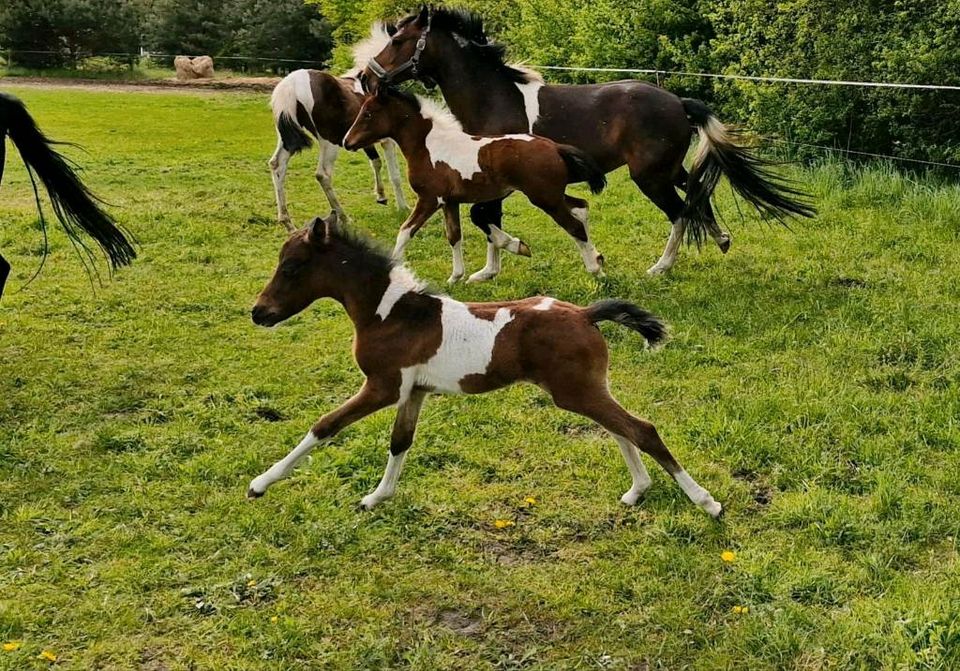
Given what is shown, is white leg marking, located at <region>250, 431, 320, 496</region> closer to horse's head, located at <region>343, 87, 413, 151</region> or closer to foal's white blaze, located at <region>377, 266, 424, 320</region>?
foal's white blaze, located at <region>377, 266, 424, 320</region>

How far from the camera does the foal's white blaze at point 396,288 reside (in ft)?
11.4

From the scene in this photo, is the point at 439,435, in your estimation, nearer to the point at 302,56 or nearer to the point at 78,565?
the point at 78,565

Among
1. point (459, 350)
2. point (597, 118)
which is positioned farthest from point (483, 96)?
point (459, 350)

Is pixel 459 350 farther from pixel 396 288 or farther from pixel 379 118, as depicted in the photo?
pixel 379 118

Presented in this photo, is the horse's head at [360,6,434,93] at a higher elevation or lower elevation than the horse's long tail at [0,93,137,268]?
higher

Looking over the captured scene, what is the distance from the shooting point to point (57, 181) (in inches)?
205

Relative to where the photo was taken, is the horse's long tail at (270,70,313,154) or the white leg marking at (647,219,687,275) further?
the horse's long tail at (270,70,313,154)

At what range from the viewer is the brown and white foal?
324 centimetres

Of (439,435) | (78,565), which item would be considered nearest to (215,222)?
(439,435)

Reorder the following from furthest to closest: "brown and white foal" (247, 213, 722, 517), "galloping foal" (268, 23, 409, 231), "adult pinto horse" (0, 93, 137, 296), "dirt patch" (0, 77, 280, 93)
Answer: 1. "dirt patch" (0, 77, 280, 93)
2. "galloping foal" (268, 23, 409, 231)
3. "adult pinto horse" (0, 93, 137, 296)
4. "brown and white foal" (247, 213, 722, 517)

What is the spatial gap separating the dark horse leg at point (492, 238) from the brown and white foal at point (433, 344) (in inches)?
106

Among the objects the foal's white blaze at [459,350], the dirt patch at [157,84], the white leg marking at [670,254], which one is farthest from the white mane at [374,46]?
the dirt patch at [157,84]

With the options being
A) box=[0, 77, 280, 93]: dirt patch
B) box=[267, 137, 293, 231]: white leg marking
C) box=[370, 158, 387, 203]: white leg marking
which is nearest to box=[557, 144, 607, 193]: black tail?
box=[267, 137, 293, 231]: white leg marking

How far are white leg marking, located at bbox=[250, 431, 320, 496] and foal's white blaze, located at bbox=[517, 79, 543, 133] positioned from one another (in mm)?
3826
